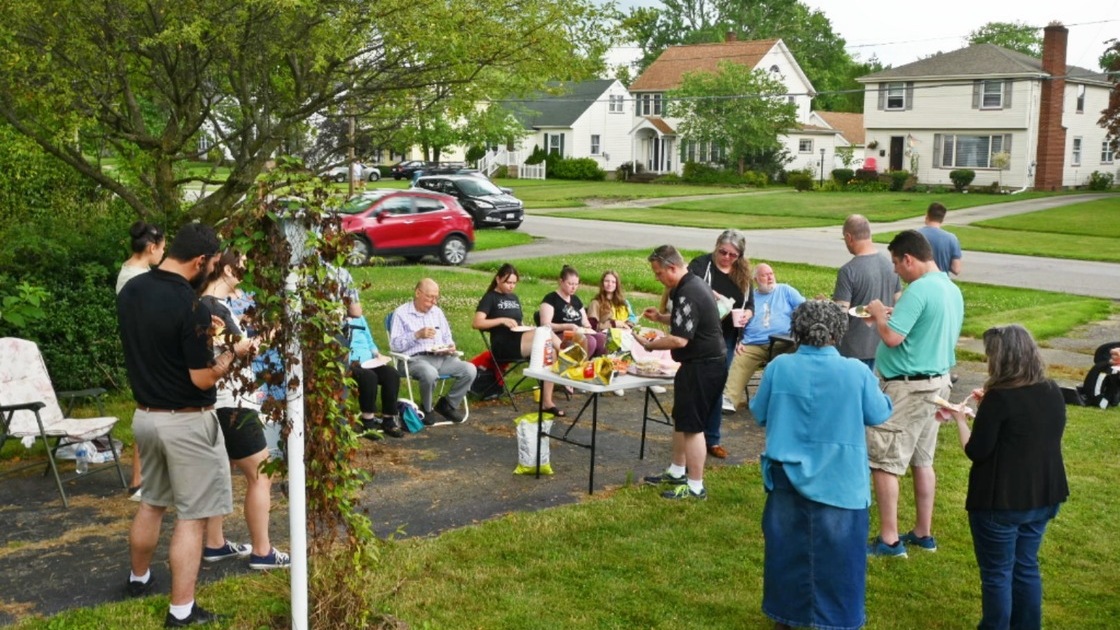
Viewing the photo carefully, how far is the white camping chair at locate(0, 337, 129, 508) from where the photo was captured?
291 inches

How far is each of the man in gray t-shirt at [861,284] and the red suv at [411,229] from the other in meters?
15.7

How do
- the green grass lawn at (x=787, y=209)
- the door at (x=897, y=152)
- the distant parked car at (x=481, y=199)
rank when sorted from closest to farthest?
1. the distant parked car at (x=481, y=199)
2. the green grass lawn at (x=787, y=209)
3. the door at (x=897, y=152)

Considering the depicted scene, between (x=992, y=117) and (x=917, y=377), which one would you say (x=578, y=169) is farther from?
(x=917, y=377)

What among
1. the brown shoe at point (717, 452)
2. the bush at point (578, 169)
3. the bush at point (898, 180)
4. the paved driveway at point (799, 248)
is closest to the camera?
the brown shoe at point (717, 452)

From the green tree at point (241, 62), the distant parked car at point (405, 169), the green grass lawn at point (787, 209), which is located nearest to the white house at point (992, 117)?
the green grass lawn at point (787, 209)

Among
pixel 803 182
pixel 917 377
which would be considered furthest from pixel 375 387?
pixel 803 182

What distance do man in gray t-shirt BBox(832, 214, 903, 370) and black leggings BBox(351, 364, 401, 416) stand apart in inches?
151

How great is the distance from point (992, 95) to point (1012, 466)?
4837cm

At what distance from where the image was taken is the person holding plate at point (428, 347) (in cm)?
967

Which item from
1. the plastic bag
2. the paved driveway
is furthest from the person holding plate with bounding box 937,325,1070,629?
the paved driveway

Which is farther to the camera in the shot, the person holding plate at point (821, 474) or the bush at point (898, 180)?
the bush at point (898, 180)

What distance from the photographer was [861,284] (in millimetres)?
7773

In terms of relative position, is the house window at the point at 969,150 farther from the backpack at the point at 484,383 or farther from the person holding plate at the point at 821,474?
the person holding plate at the point at 821,474

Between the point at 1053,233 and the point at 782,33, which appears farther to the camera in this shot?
the point at 782,33
